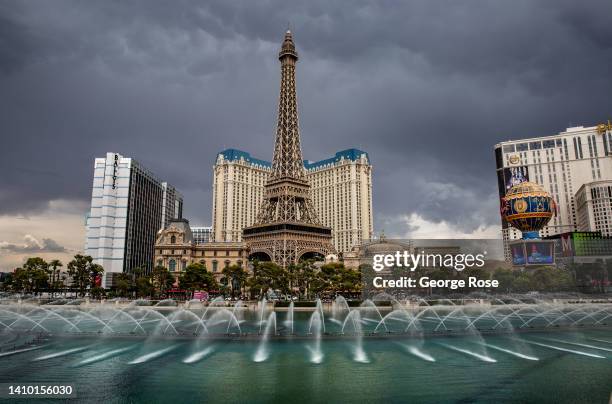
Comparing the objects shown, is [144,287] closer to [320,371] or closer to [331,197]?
[320,371]

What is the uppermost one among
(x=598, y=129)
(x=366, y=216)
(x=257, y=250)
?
(x=598, y=129)

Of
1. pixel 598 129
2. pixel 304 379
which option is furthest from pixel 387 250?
pixel 598 129

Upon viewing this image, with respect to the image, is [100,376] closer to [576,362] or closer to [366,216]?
[576,362]

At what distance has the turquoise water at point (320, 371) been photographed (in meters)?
21.3

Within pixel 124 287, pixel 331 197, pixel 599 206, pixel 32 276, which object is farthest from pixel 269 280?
pixel 599 206

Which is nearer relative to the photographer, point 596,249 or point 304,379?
point 304,379

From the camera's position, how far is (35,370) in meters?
25.6

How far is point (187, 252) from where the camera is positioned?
116 m

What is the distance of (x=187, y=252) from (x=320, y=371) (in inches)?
3776

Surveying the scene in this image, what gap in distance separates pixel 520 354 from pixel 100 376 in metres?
28.9

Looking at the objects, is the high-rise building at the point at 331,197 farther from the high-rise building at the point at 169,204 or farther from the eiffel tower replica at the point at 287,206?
the eiffel tower replica at the point at 287,206

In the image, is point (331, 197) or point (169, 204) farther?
point (331, 197)

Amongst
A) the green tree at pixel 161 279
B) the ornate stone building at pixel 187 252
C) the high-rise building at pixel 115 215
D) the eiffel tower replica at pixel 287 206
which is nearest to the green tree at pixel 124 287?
the green tree at pixel 161 279

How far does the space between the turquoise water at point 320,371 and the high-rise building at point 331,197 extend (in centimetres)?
14686
